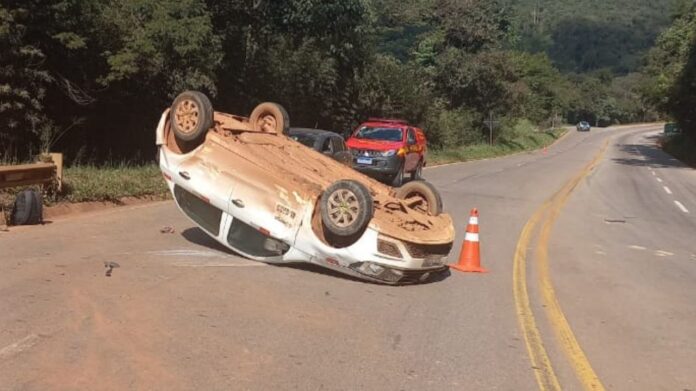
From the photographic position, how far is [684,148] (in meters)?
55.4

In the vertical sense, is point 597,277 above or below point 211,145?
below

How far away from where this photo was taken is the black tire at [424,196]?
9177 mm

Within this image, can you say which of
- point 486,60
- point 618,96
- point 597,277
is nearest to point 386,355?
point 597,277

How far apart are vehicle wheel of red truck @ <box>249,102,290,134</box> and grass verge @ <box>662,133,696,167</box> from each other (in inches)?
1641

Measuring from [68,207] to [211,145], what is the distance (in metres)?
5.01

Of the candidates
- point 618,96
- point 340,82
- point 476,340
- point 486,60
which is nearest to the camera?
point 476,340

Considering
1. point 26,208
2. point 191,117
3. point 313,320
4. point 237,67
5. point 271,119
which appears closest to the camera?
point 313,320

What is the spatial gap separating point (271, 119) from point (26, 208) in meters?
3.83

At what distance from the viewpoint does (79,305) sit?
6.68 meters

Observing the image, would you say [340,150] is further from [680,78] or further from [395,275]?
[680,78]

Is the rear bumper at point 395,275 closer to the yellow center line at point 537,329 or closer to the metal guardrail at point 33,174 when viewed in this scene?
the yellow center line at point 537,329

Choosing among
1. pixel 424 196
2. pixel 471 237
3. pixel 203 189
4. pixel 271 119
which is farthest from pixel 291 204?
pixel 271 119

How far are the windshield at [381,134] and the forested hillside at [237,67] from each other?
15.0 ft

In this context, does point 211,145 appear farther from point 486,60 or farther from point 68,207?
point 486,60
